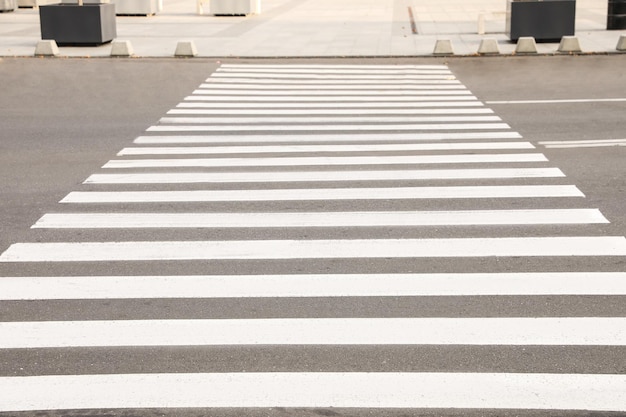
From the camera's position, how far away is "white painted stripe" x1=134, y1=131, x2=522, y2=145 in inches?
525

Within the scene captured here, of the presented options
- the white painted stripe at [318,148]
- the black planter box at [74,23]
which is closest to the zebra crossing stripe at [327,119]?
the white painted stripe at [318,148]

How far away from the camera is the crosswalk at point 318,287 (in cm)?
573

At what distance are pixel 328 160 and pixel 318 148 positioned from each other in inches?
33.7

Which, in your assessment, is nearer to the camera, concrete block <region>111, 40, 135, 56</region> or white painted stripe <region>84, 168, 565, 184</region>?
white painted stripe <region>84, 168, 565, 184</region>

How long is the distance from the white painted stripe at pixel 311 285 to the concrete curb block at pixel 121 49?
52.7ft

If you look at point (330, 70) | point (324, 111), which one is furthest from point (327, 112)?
point (330, 70)

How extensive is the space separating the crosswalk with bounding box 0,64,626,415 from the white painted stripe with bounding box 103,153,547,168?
0.04 metres

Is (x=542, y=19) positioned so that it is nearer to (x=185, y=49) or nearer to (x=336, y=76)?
(x=336, y=76)

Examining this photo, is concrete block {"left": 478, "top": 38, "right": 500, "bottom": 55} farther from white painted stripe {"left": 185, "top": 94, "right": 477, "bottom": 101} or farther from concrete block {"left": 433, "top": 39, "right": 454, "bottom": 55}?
white painted stripe {"left": 185, "top": 94, "right": 477, "bottom": 101}

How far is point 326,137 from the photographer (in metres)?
13.6

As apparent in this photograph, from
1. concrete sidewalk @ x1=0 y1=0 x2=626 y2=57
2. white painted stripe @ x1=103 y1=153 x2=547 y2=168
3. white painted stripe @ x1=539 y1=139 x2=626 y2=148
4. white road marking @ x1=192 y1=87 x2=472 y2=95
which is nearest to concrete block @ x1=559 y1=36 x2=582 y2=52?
concrete sidewalk @ x1=0 y1=0 x2=626 y2=57

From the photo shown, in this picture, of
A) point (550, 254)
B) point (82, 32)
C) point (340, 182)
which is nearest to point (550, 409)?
point (550, 254)

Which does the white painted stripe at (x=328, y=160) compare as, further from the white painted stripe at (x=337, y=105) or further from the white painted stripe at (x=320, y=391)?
the white painted stripe at (x=320, y=391)

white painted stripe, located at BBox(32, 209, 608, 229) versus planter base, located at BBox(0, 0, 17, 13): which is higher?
white painted stripe, located at BBox(32, 209, 608, 229)
